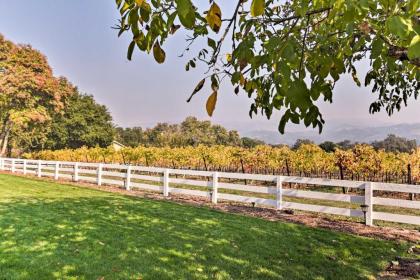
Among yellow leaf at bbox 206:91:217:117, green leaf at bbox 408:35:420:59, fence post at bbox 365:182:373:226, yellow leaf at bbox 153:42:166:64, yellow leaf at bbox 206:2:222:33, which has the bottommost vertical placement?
fence post at bbox 365:182:373:226

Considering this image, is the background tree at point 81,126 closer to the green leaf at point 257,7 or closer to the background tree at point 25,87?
the background tree at point 25,87

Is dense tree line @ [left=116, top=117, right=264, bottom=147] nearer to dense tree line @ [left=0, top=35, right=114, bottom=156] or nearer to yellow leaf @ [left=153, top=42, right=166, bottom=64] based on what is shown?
dense tree line @ [left=0, top=35, right=114, bottom=156]

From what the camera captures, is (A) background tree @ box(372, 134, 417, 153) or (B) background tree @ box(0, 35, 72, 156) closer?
(B) background tree @ box(0, 35, 72, 156)

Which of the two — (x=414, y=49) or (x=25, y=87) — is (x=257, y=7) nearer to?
(x=414, y=49)

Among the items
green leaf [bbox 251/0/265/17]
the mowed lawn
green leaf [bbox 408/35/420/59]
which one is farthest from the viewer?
the mowed lawn

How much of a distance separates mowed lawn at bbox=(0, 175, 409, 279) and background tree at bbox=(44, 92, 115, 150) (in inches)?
2080

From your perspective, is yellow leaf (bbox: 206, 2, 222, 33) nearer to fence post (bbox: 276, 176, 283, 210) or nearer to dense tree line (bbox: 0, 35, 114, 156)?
fence post (bbox: 276, 176, 283, 210)

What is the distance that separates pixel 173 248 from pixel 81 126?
58653 millimetres

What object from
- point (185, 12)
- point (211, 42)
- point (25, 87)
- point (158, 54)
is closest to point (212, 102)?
point (185, 12)

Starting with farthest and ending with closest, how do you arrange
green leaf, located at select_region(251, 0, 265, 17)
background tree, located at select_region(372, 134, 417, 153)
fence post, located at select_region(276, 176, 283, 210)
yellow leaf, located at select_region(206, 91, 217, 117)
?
background tree, located at select_region(372, 134, 417, 153) < fence post, located at select_region(276, 176, 283, 210) < yellow leaf, located at select_region(206, 91, 217, 117) < green leaf, located at select_region(251, 0, 265, 17)

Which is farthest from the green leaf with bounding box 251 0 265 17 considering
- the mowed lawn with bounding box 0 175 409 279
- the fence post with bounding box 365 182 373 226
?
the fence post with bounding box 365 182 373 226

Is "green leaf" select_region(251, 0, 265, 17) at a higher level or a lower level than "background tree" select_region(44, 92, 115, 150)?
lower

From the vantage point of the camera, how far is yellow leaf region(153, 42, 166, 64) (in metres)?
1.64

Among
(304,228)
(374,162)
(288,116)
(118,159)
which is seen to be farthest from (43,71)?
(288,116)
